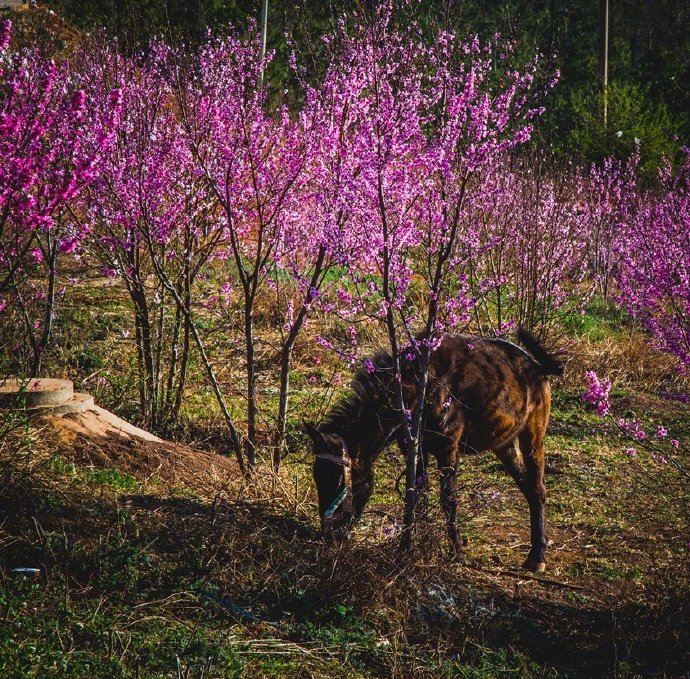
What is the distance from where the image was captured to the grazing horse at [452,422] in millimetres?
5535

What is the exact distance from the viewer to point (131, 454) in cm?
668

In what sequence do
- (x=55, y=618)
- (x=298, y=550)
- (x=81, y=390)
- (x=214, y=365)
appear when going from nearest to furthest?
(x=55, y=618)
(x=298, y=550)
(x=81, y=390)
(x=214, y=365)

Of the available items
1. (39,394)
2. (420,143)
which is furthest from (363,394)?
(39,394)

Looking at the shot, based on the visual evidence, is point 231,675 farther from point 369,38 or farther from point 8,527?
point 369,38

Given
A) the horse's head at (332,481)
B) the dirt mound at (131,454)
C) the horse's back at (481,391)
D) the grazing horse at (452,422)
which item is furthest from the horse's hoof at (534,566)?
the dirt mound at (131,454)

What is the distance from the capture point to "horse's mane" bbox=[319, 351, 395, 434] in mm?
5773

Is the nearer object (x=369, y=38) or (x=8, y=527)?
(x=8, y=527)

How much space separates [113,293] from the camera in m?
12.7

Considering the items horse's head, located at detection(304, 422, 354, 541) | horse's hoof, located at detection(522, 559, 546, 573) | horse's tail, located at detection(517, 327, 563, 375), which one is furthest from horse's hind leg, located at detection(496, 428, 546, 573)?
horse's head, located at detection(304, 422, 354, 541)

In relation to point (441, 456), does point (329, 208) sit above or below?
above

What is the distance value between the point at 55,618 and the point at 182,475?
2586 mm

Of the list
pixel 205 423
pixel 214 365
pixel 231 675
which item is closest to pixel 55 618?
pixel 231 675

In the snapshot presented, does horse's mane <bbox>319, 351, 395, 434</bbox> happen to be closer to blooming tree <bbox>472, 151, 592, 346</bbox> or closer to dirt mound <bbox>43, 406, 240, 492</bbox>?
dirt mound <bbox>43, 406, 240, 492</bbox>

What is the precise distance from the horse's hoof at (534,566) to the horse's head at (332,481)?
1524mm
